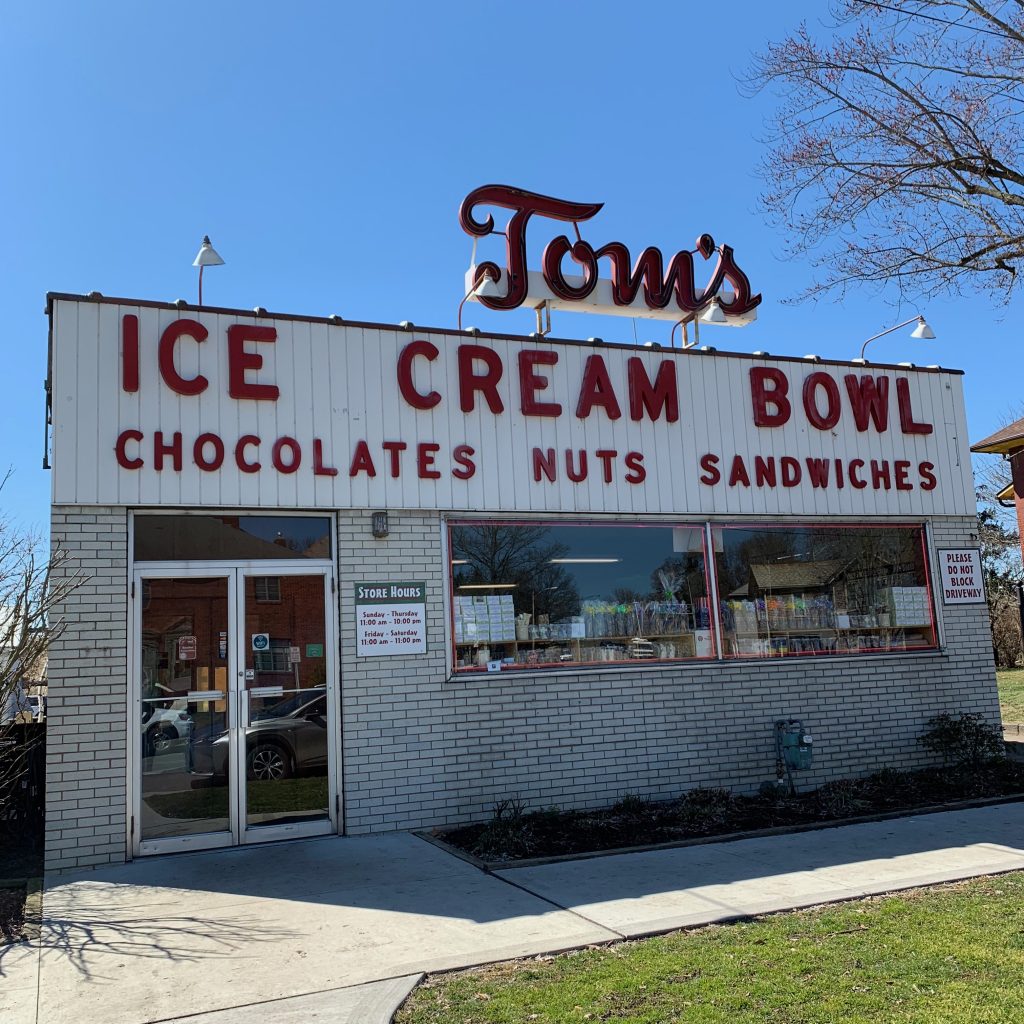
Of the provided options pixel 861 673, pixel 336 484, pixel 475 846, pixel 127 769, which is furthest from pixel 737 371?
pixel 127 769

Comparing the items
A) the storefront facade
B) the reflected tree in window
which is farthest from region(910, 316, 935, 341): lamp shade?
the reflected tree in window

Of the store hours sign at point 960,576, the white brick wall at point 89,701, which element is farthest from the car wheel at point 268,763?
the store hours sign at point 960,576

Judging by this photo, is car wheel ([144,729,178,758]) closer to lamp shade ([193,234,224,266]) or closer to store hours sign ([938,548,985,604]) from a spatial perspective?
lamp shade ([193,234,224,266])

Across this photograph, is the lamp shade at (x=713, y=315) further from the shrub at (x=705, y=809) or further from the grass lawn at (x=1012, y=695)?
the grass lawn at (x=1012, y=695)

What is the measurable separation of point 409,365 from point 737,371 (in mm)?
3953

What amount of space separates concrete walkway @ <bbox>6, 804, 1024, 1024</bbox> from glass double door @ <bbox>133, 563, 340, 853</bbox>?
0.34 m

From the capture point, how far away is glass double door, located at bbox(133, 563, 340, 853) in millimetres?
8492

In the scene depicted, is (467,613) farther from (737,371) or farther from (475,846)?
(737,371)

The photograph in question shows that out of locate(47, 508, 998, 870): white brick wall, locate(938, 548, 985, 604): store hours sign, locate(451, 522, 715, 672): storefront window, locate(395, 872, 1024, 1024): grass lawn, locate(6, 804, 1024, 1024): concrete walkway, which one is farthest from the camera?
locate(938, 548, 985, 604): store hours sign

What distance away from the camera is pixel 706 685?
1054 centimetres

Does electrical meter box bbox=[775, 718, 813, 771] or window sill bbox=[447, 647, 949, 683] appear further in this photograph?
electrical meter box bbox=[775, 718, 813, 771]

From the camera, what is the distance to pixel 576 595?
10398 millimetres

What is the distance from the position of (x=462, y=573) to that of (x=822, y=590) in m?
4.50

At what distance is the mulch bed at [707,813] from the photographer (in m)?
8.41
